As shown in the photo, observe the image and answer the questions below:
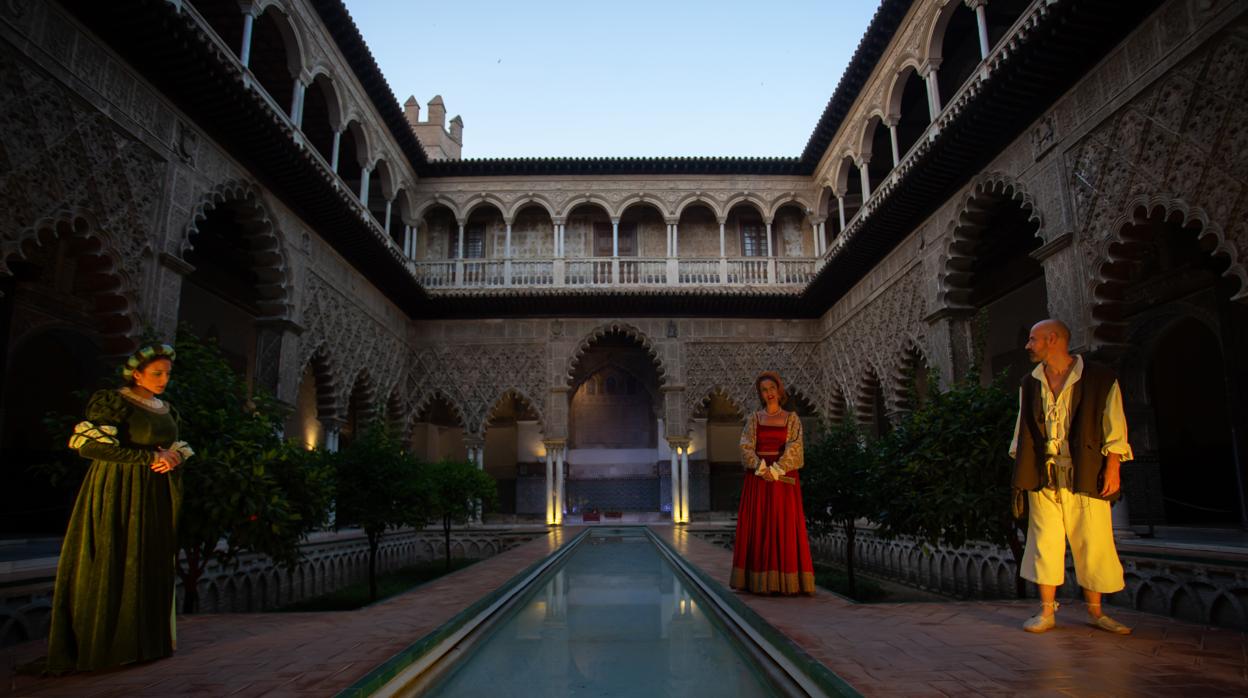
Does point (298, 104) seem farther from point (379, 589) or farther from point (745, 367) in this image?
point (745, 367)

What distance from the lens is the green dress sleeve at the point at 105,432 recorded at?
307 centimetres

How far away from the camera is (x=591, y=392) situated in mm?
21891

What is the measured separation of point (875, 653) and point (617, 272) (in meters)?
13.9

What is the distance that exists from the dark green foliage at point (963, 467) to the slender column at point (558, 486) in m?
11.1

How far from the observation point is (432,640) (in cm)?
327

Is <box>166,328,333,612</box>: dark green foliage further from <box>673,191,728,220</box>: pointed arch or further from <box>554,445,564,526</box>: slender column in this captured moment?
<box>673,191,728,220</box>: pointed arch

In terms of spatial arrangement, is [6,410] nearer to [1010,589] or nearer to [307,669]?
[307,669]

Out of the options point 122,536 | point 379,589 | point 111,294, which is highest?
point 111,294

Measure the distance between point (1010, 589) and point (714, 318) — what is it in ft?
32.4

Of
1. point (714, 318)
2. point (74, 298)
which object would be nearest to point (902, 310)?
point (714, 318)

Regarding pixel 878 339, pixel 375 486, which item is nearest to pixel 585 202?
pixel 878 339

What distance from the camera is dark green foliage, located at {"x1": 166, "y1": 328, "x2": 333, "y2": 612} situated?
493cm

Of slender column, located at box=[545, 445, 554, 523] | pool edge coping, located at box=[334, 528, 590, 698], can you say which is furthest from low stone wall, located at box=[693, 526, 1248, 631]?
slender column, located at box=[545, 445, 554, 523]

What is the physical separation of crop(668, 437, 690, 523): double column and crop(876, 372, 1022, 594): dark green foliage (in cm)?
1028
